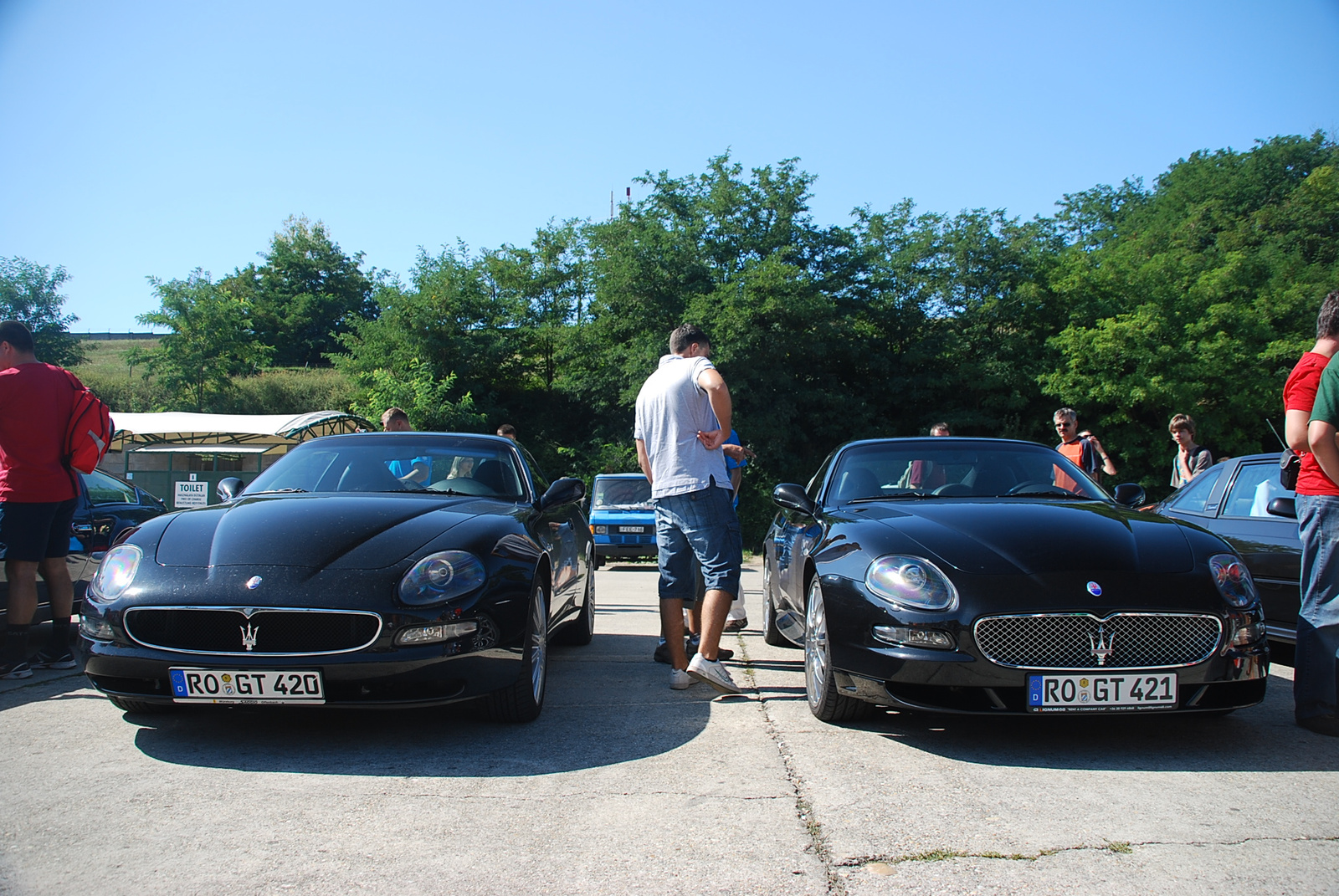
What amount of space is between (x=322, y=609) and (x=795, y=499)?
2560 millimetres

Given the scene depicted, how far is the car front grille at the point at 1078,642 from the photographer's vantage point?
348cm

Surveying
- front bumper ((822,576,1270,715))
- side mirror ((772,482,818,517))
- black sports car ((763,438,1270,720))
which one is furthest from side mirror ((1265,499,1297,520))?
side mirror ((772,482,818,517))

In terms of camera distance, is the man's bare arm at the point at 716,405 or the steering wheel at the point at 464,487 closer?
the man's bare arm at the point at 716,405

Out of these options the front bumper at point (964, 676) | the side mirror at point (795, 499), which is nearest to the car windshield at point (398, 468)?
the side mirror at point (795, 499)

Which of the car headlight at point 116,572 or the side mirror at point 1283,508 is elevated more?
the car headlight at point 116,572

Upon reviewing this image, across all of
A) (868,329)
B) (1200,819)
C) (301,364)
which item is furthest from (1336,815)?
(301,364)

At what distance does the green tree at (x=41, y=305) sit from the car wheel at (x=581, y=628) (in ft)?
154

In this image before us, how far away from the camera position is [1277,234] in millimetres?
41906

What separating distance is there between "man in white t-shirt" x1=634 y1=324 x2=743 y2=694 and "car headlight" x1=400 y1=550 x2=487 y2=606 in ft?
4.12

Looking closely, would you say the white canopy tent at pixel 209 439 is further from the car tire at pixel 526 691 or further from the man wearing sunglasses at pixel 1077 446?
the car tire at pixel 526 691

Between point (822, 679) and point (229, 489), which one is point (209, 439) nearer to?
point (229, 489)

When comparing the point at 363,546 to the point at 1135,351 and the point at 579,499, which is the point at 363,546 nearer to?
the point at 579,499

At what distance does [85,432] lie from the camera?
5168mm

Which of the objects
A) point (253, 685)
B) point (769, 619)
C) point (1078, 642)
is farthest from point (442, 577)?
point (769, 619)
